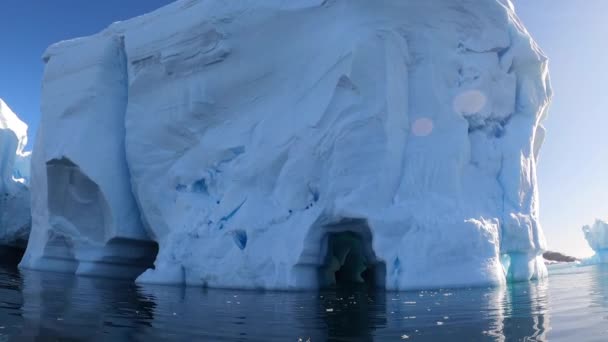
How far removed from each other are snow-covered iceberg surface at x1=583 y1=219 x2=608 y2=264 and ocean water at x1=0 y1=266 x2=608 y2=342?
1758cm

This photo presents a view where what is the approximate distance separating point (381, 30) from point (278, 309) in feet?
26.2

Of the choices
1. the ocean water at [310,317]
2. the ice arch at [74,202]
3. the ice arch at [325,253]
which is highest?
the ice arch at [74,202]

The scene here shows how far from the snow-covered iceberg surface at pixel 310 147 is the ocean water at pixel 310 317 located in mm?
2198

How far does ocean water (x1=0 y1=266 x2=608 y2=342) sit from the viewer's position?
4.88m

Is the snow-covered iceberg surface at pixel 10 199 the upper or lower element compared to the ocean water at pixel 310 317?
upper

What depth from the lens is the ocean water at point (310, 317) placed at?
4879 mm

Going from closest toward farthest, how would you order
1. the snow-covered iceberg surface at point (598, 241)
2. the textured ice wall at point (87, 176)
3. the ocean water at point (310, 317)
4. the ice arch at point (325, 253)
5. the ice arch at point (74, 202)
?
the ocean water at point (310, 317), the ice arch at point (325, 253), the textured ice wall at point (87, 176), the ice arch at point (74, 202), the snow-covered iceberg surface at point (598, 241)

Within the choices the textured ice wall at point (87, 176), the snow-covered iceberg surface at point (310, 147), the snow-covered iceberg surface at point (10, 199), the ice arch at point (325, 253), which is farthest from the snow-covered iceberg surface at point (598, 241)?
the snow-covered iceberg surface at point (10, 199)

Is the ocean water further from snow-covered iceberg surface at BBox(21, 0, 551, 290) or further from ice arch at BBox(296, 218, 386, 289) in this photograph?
snow-covered iceberg surface at BBox(21, 0, 551, 290)

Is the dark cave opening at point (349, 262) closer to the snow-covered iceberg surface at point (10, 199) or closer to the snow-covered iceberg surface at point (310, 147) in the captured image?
the snow-covered iceberg surface at point (310, 147)

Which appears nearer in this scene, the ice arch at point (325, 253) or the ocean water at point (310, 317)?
the ocean water at point (310, 317)

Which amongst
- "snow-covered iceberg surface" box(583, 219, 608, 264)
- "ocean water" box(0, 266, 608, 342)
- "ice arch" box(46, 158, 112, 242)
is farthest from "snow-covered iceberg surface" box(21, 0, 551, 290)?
"snow-covered iceberg surface" box(583, 219, 608, 264)

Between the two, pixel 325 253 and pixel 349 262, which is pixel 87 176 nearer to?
pixel 325 253

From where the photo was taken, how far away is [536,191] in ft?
43.9
